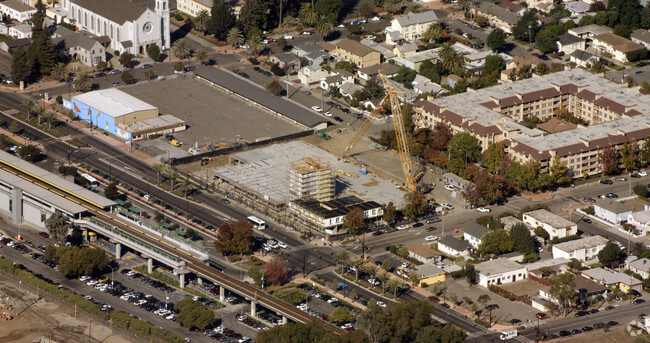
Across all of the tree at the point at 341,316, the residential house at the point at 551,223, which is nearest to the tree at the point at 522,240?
the residential house at the point at 551,223

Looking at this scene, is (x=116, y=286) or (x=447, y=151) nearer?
(x=116, y=286)

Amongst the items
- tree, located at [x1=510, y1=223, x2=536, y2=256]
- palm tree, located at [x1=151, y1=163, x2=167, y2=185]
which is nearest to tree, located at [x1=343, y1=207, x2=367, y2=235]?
tree, located at [x1=510, y1=223, x2=536, y2=256]

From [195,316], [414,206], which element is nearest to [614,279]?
[414,206]

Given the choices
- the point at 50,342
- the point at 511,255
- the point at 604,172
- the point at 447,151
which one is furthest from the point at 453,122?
the point at 50,342

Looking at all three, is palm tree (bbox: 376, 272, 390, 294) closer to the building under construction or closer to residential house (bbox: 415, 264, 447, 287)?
residential house (bbox: 415, 264, 447, 287)

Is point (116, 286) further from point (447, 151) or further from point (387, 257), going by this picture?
point (447, 151)
